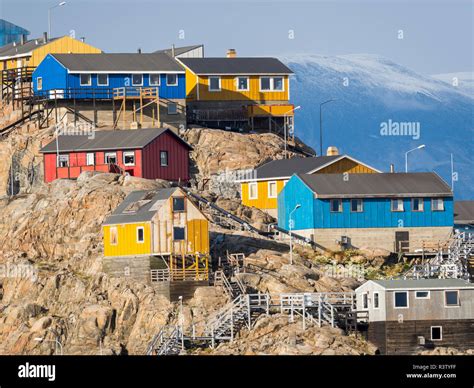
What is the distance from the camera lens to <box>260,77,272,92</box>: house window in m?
118

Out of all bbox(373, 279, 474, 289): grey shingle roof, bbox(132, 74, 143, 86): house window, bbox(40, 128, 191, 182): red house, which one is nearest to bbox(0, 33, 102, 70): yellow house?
bbox(132, 74, 143, 86): house window

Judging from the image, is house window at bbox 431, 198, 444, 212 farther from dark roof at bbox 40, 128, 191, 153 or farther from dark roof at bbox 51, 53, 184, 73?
dark roof at bbox 51, 53, 184, 73

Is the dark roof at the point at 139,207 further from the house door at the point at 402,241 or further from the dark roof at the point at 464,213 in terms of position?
the dark roof at the point at 464,213

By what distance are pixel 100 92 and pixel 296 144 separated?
50.3ft

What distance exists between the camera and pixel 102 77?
11100cm

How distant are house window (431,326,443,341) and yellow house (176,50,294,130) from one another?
151ft

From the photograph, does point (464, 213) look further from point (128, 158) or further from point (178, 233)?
point (178, 233)

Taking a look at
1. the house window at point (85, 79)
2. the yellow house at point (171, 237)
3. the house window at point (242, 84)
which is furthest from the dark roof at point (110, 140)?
the yellow house at point (171, 237)

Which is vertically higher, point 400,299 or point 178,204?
point 178,204

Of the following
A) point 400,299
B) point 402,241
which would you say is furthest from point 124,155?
point 400,299

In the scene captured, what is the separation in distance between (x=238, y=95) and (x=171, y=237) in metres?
39.7

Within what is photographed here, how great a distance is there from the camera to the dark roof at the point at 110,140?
98.2 m

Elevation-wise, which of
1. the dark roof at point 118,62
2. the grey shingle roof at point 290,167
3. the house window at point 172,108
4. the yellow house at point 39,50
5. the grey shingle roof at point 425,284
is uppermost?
the yellow house at point 39,50
